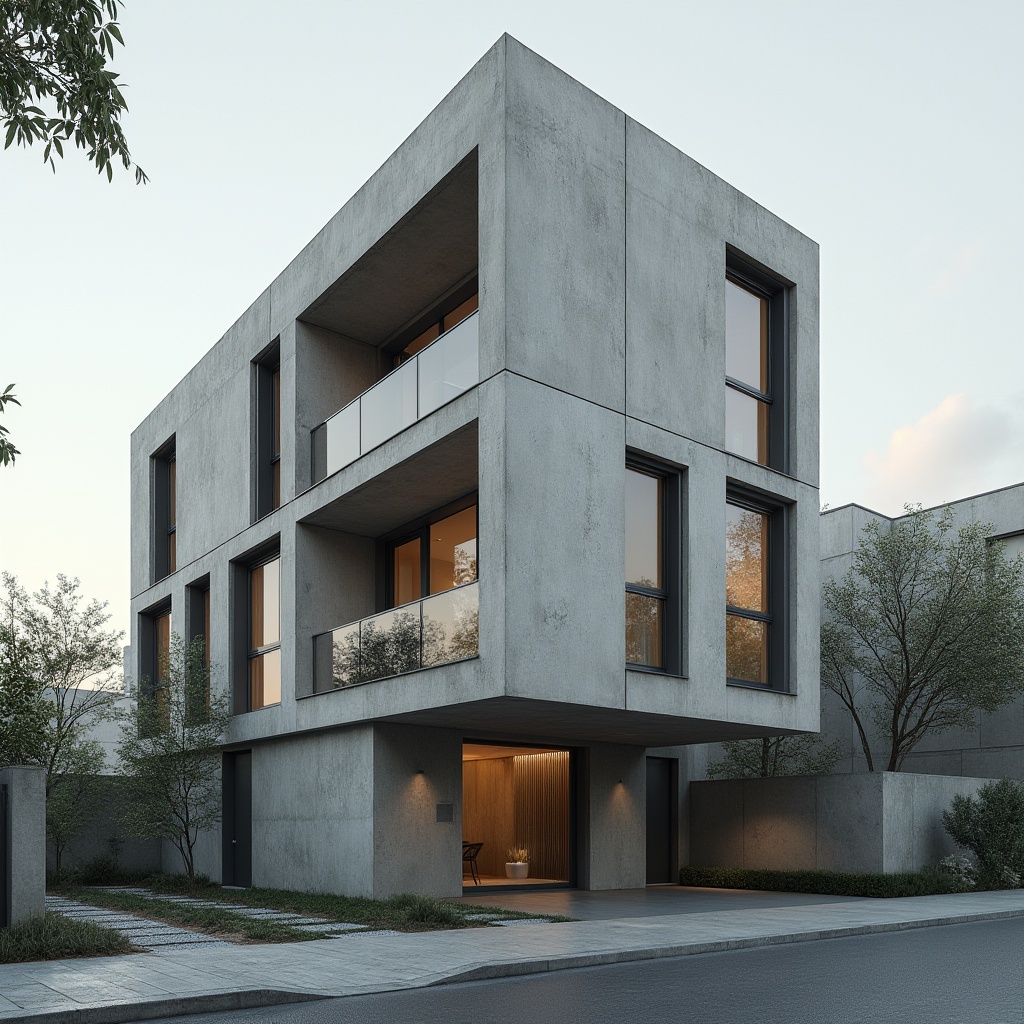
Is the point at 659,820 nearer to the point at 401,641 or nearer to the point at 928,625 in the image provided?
the point at 928,625

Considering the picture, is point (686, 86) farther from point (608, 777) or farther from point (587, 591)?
point (608, 777)

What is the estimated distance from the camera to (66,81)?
7965 millimetres

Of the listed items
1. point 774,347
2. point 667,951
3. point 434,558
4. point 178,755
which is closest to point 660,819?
point 434,558

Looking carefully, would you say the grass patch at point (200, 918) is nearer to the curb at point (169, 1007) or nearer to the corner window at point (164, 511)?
the curb at point (169, 1007)

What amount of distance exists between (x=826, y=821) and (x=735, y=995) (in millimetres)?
12460

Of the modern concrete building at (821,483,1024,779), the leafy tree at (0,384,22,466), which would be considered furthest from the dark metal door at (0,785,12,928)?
the modern concrete building at (821,483,1024,779)

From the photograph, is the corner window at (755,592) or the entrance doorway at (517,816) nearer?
the corner window at (755,592)

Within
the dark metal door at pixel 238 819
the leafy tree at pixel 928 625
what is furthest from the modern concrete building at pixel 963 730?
the dark metal door at pixel 238 819

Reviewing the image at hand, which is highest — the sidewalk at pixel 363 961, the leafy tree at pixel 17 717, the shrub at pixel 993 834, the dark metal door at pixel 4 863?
the leafy tree at pixel 17 717

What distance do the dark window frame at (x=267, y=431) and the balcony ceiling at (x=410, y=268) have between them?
1879 millimetres

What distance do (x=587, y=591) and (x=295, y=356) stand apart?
8.26m

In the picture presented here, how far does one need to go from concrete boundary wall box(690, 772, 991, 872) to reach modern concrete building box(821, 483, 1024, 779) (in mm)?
3459

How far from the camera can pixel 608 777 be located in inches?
835

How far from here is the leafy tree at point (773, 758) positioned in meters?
25.1
